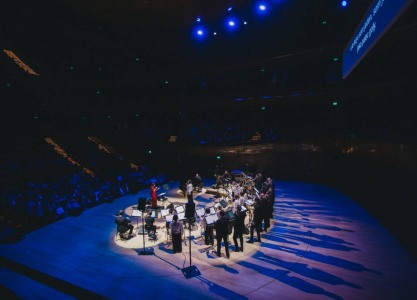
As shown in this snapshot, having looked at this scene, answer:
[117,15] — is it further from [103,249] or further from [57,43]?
[103,249]

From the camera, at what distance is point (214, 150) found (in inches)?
855

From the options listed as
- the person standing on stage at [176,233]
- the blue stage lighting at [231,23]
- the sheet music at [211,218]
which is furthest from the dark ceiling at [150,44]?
the person standing on stage at [176,233]

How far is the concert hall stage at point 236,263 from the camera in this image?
22.2 ft

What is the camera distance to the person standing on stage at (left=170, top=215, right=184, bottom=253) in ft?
28.4

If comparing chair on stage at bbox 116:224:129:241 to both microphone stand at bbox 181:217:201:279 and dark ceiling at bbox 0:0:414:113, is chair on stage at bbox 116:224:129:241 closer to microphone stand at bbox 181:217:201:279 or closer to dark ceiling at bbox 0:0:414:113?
microphone stand at bbox 181:217:201:279

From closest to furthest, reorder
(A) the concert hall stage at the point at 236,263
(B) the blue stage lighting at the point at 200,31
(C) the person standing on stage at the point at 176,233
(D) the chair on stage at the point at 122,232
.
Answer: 1. (A) the concert hall stage at the point at 236,263
2. (C) the person standing on stage at the point at 176,233
3. (D) the chair on stage at the point at 122,232
4. (B) the blue stage lighting at the point at 200,31

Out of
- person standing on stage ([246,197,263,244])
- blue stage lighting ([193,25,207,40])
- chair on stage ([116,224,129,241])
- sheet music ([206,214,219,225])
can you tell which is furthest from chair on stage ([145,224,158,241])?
blue stage lighting ([193,25,207,40])

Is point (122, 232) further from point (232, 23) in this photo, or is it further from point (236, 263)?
point (232, 23)

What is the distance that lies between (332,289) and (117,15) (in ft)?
58.0

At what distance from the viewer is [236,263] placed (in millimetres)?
8125

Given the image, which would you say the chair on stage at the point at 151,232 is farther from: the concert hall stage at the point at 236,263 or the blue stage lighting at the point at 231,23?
the blue stage lighting at the point at 231,23

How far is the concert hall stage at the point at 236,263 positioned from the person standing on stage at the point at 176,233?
0.27m

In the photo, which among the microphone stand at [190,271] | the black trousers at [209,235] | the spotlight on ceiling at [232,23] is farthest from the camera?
the spotlight on ceiling at [232,23]

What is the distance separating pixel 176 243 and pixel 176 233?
1.27 ft
